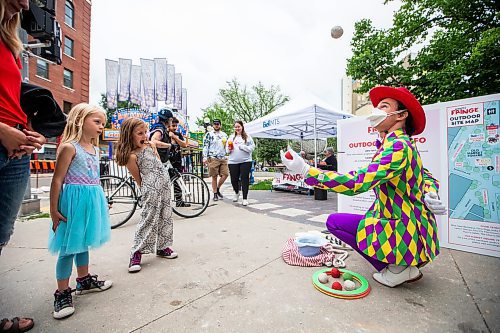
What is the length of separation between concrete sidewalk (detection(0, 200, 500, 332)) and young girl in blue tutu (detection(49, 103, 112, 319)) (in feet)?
0.45

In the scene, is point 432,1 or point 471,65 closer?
point 471,65

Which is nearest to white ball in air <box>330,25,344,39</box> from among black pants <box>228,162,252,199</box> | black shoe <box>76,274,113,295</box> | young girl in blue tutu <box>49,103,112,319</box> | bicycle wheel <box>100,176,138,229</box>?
black pants <box>228,162,252,199</box>

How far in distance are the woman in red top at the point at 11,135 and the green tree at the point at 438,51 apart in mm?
6650

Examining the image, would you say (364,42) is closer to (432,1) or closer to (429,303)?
(432,1)

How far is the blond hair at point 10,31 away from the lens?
1214 mm

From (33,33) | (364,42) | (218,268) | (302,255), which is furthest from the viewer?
(364,42)

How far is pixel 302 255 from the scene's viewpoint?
7.74 ft

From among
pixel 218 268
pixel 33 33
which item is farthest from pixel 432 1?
pixel 33 33

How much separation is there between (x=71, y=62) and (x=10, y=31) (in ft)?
78.5

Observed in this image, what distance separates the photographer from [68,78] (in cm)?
1991

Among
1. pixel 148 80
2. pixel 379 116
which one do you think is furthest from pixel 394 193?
pixel 148 80

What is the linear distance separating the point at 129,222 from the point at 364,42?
25.1ft

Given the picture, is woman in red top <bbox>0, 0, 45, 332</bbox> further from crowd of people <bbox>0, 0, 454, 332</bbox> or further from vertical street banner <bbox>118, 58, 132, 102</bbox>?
vertical street banner <bbox>118, 58, 132, 102</bbox>

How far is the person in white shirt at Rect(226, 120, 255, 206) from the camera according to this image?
542 cm
